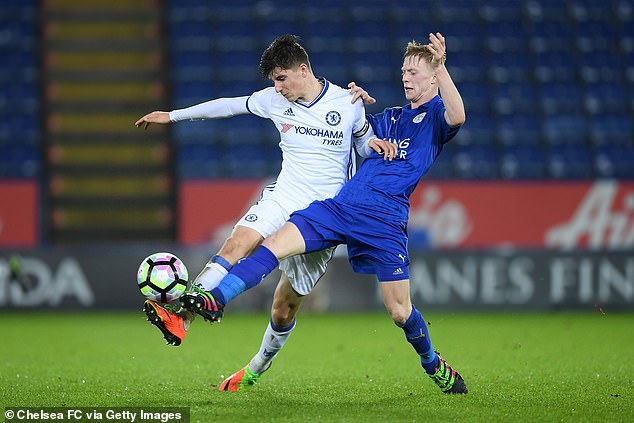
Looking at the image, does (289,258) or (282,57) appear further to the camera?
(289,258)

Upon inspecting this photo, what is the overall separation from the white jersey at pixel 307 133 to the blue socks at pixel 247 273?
21.9 inches

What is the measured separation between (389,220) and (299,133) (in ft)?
2.50

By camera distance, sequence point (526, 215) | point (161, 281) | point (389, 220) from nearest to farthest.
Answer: point (161, 281) < point (389, 220) < point (526, 215)

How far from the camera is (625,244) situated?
1332 centimetres

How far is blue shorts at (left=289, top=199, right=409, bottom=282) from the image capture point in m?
5.71

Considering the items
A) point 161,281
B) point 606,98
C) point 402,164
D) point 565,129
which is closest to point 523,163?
point 565,129

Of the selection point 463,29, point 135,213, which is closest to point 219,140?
point 135,213

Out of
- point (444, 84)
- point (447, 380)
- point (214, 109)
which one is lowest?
point (447, 380)

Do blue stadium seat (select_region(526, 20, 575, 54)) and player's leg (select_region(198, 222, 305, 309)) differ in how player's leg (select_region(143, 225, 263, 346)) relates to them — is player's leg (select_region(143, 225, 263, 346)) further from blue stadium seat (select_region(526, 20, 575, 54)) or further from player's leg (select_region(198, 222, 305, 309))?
blue stadium seat (select_region(526, 20, 575, 54))

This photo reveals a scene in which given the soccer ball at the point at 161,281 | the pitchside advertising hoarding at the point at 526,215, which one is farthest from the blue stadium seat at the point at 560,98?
the soccer ball at the point at 161,281

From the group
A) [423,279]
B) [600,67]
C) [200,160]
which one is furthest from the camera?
[600,67]

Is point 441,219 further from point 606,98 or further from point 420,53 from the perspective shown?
point 420,53

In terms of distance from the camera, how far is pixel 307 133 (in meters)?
6.02

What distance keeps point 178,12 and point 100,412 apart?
11.7m
